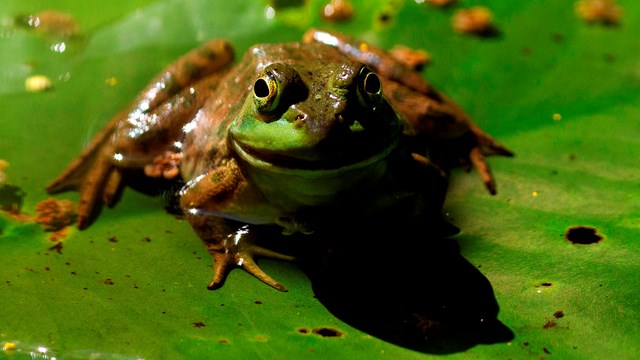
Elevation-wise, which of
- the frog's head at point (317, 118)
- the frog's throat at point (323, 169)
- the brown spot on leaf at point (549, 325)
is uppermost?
the frog's head at point (317, 118)

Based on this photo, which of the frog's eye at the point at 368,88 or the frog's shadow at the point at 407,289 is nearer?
the frog's shadow at the point at 407,289

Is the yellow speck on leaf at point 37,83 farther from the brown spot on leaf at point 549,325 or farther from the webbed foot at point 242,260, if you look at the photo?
the brown spot on leaf at point 549,325

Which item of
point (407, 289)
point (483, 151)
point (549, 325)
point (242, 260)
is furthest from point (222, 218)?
point (549, 325)

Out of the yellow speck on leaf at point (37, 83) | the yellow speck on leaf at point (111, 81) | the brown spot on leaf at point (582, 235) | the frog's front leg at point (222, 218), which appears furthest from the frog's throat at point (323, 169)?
the yellow speck on leaf at point (37, 83)

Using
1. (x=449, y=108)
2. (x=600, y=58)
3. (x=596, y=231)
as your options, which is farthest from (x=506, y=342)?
(x=600, y=58)

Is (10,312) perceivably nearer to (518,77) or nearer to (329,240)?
A: (329,240)

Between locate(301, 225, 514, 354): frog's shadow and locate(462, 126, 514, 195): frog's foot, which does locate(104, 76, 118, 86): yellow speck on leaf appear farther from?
locate(462, 126, 514, 195): frog's foot
